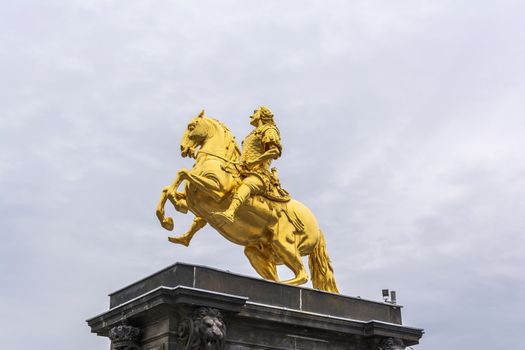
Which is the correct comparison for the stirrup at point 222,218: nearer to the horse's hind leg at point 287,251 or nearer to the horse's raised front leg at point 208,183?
the horse's raised front leg at point 208,183

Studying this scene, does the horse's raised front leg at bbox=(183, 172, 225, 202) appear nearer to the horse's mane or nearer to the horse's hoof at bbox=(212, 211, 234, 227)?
the horse's hoof at bbox=(212, 211, 234, 227)

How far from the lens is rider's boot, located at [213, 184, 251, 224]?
49.9 feet

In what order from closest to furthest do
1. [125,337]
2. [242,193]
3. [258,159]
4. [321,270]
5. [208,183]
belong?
[125,337] < [208,183] < [242,193] < [258,159] < [321,270]

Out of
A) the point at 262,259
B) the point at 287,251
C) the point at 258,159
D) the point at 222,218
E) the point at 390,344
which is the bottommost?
the point at 390,344

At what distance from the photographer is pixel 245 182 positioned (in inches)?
620

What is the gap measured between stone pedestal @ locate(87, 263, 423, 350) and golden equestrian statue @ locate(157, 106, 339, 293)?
51.0 inches

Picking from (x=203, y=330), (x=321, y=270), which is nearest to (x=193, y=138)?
(x=321, y=270)

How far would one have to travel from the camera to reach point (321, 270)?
663 inches

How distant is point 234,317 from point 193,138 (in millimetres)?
4456

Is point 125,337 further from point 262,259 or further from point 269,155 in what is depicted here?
point 269,155

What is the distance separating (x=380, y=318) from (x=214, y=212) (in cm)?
391

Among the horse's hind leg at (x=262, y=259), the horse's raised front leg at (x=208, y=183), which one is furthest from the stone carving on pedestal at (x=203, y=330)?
the horse's hind leg at (x=262, y=259)

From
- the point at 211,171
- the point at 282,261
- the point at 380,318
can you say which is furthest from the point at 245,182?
the point at 380,318

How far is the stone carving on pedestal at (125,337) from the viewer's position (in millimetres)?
13109
